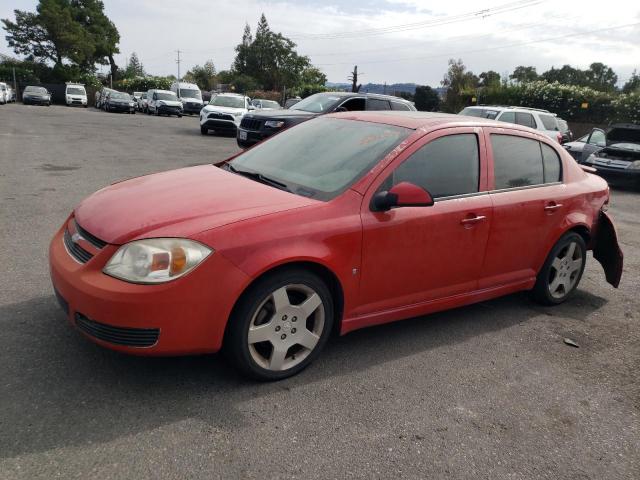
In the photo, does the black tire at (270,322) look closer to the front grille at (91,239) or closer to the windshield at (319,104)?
the front grille at (91,239)

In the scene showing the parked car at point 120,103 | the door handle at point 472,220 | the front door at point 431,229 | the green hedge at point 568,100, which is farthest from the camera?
the parked car at point 120,103

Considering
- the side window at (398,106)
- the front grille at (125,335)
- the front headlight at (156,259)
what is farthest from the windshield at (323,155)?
the side window at (398,106)

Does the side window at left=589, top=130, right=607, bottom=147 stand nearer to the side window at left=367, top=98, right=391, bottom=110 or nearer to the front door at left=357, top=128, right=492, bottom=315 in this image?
the side window at left=367, top=98, right=391, bottom=110

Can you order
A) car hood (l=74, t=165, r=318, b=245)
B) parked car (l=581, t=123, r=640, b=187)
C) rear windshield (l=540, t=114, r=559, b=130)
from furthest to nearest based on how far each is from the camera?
1. rear windshield (l=540, t=114, r=559, b=130)
2. parked car (l=581, t=123, r=640, b=187)
3. car hood (l=74, t=165, r=318, b=245)

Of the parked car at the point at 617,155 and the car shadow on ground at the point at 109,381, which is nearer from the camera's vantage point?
the car shadow on ground at the point at 109,381

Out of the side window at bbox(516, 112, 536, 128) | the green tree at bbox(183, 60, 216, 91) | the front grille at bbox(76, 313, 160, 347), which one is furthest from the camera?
the green tree at bbox(183, 60, 216, 91)

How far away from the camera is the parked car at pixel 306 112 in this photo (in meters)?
12.6

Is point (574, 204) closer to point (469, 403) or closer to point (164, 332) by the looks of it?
point (469, 403)

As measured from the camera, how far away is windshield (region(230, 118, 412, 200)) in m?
3.51

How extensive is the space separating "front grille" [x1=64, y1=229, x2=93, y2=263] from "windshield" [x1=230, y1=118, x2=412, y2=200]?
128 centimetres

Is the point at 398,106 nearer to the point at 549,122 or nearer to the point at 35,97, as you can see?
the point at 549,122

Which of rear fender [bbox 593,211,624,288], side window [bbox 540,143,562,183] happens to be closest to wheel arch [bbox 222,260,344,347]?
side window [bbox 540,143,562,183]

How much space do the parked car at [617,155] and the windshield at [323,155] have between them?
429 inches

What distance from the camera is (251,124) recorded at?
13.0 m
